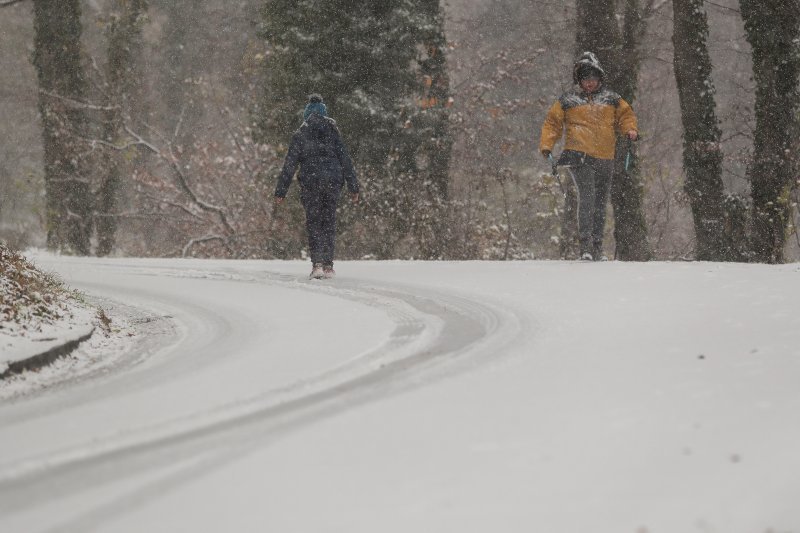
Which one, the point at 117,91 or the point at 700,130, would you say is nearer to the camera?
the point at 700,130

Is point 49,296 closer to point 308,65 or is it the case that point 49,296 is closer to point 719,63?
point 308,65

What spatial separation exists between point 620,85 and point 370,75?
19.5 feet

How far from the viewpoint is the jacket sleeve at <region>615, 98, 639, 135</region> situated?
1234 centimetres

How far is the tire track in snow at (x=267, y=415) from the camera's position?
4.16 m

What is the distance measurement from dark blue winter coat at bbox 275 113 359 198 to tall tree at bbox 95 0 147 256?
15.0 metres

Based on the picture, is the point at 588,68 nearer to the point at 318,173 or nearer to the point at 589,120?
the point at 589,120

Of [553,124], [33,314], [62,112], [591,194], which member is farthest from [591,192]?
[62,112]

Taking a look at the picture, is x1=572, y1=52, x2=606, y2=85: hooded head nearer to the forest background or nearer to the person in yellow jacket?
the person in yellow jacket

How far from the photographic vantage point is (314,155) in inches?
493

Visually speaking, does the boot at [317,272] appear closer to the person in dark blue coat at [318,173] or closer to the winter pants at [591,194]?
the person in dark blue coat at [318,173]

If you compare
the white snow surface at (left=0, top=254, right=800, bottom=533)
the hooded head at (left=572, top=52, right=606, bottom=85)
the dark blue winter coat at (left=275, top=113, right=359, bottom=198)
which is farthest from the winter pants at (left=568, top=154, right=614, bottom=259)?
the white snow surface at (left=0, top=254, right=800, bottom=533)

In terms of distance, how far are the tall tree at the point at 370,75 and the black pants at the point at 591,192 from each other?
722cm

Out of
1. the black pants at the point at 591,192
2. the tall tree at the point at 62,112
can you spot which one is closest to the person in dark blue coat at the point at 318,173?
the black pants at the point at 591,192

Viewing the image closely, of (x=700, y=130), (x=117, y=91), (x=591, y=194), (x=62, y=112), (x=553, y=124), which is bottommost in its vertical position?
(x=591, y=194)
